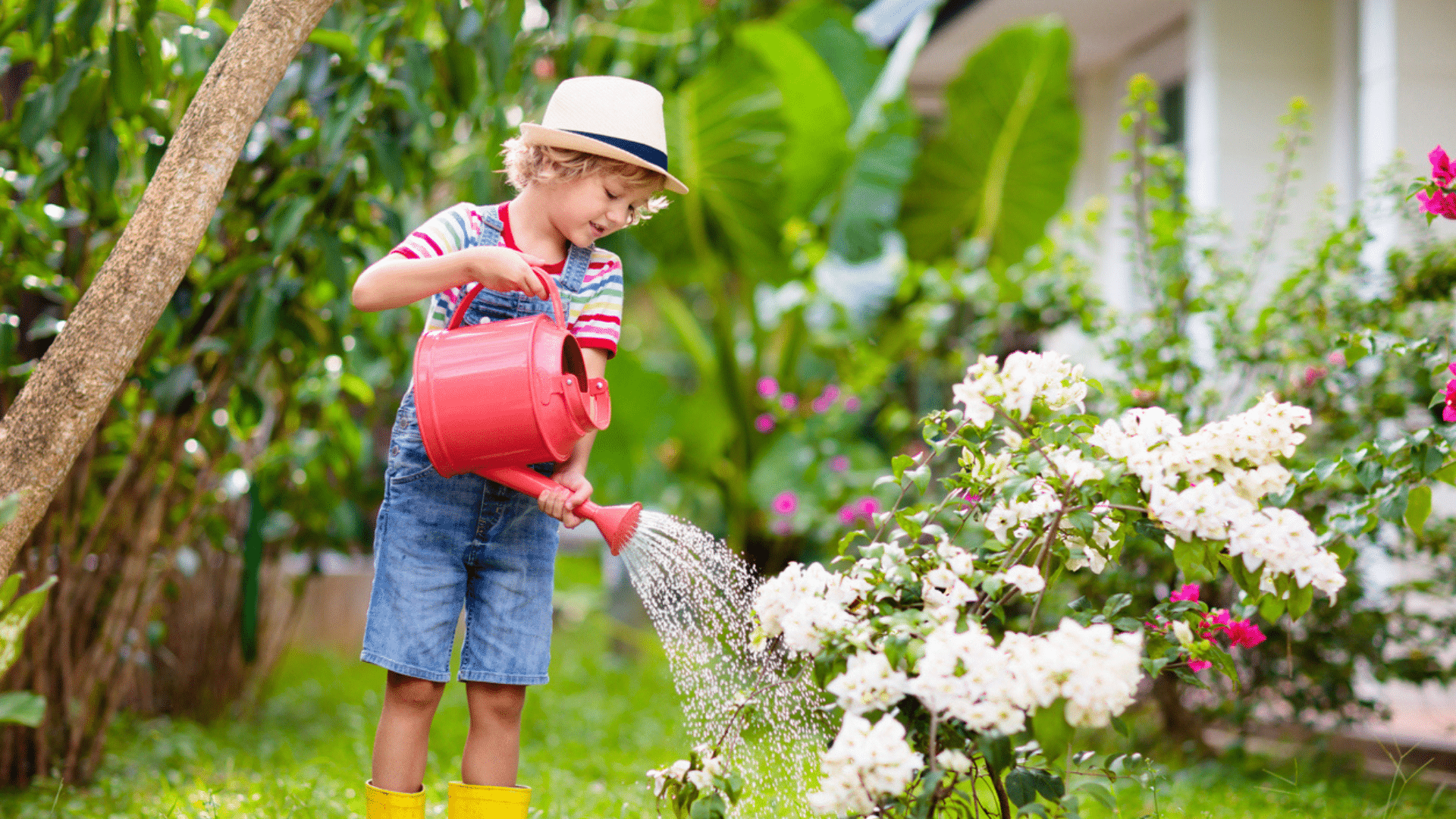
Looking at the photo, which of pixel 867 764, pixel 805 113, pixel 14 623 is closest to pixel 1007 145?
pixel 805 113

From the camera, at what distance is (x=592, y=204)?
1473 millimetres

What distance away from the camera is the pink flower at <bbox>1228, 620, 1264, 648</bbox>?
149 cm

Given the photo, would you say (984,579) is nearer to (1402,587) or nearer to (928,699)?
(928,699)

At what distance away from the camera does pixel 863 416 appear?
379cm

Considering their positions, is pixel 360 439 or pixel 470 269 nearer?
pixel 470 269

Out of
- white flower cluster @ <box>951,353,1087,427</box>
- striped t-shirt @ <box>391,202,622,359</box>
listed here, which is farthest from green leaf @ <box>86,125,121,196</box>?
white flower cluster @ <box>951,353,1087,427</box>

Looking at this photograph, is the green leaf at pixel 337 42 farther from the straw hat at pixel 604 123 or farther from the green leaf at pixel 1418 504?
the green leaf at pixel 1418 504

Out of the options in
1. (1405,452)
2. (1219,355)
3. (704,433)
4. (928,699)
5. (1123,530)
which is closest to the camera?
(928,699)

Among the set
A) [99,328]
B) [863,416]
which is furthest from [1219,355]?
[99,328]

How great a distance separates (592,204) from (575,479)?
0.39 meters

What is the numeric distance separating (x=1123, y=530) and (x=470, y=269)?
89cm

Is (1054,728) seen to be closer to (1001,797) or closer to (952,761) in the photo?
(952,761)

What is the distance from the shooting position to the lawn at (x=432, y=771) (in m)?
1.94

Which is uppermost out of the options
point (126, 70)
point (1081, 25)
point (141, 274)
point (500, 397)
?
point (1081, 25)
